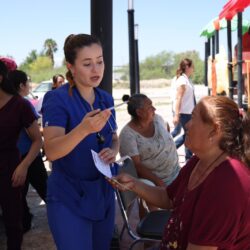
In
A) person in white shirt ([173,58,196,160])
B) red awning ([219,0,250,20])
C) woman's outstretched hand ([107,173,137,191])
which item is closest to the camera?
woman's outstretched hand ([107,173,137,191])

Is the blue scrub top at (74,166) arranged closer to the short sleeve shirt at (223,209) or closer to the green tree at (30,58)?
the short sleeve shirt at (223,209)

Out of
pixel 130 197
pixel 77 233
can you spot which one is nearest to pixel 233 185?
pixel 77 233

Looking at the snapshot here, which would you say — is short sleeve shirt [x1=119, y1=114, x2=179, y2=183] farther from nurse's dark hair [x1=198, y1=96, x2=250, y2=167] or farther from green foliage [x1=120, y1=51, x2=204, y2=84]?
green foliage [x1=120, y1=51, x2=204, y2=84]

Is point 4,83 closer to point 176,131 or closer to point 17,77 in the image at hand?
point 17,77

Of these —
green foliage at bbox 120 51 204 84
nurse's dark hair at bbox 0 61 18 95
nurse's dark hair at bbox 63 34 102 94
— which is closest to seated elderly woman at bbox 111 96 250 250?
nurse's dark hair at bbox 63 34 102 94

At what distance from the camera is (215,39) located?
1115 cm

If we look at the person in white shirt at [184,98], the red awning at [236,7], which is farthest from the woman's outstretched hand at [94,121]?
the person in white shirt at [184,98]

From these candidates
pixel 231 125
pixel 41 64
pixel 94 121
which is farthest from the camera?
pixel 41 64

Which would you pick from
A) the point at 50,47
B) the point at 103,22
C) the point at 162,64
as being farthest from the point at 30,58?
the point at 103,22

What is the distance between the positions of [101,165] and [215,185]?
2.18 feet

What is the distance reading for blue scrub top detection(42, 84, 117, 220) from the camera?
1960 mm

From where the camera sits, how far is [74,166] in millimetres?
1993

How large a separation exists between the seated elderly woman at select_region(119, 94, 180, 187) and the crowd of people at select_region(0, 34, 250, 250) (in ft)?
2.38

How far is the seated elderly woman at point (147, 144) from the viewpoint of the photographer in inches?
130
